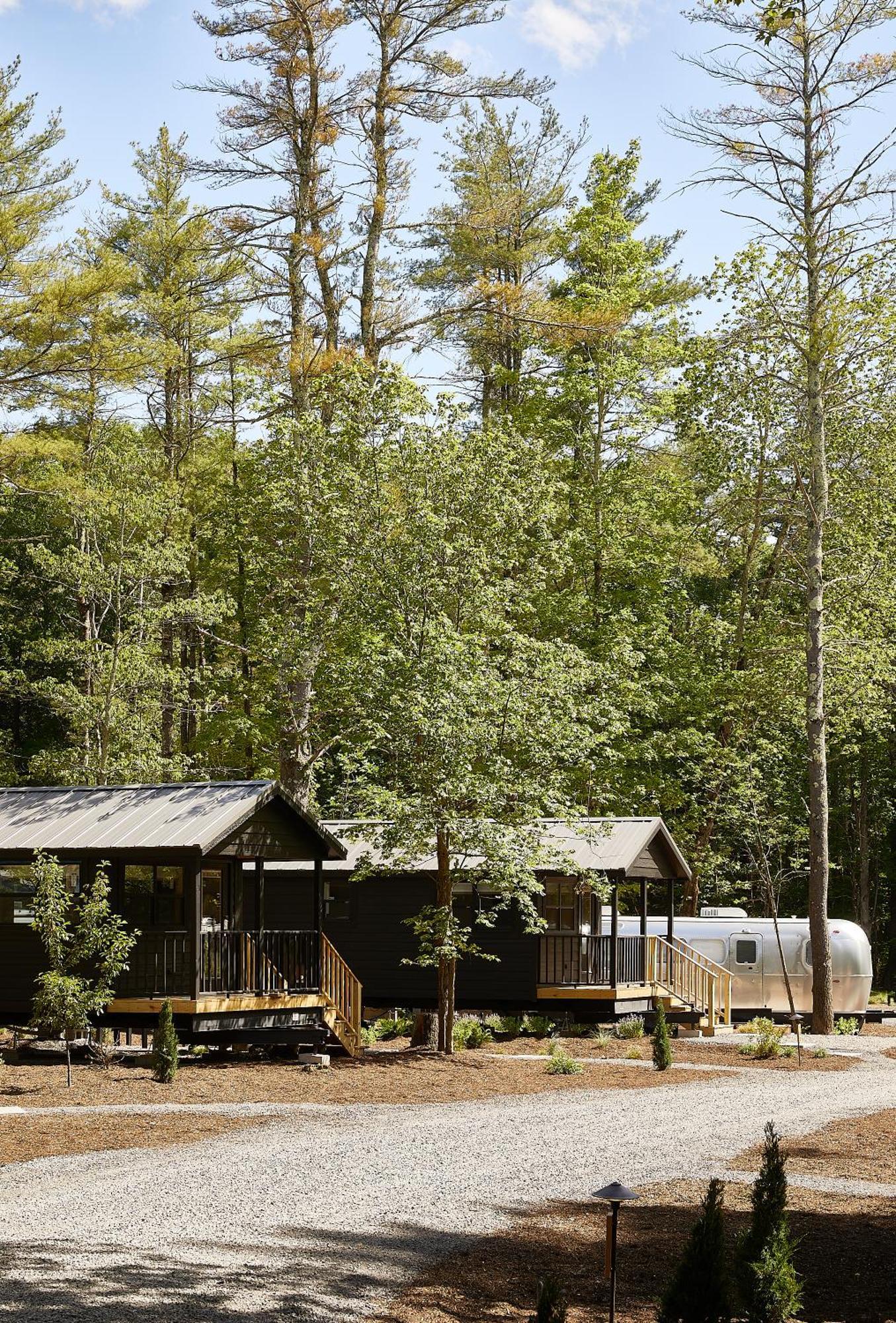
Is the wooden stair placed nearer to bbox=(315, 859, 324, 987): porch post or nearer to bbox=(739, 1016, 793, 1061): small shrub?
bbox=(739, 1016, 793, 1061): small shrub

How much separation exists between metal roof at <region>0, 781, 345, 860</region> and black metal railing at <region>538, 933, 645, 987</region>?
5443mm

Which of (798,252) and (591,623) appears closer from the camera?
(798,252)

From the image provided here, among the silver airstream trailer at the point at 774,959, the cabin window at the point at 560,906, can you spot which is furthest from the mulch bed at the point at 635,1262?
the silver airstream trailer at the point at 774,959

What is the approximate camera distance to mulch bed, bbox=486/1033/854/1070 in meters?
21.0

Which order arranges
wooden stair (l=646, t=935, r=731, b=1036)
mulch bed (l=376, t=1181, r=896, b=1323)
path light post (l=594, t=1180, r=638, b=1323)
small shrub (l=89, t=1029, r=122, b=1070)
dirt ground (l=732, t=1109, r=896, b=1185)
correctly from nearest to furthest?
path light post (l=594, t=1180, r=638, b=1323)
mulch bed (l=376, t=1181, r=896, b=1323)
dirt ground (l=732, t=1109, r=896, b=1185)
small shrub (l=89, t=1029, r=122, b=1070)
wooden stair (l=646, t=935, r=731, b=1036)

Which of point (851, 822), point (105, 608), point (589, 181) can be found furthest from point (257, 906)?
point (851, 822)

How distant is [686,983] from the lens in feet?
89.5

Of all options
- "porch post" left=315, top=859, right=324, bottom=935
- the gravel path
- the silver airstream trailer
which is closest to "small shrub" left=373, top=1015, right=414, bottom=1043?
"porch post" left=315, top=859, right=324, bottom=935

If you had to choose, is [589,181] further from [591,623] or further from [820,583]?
[820,583]

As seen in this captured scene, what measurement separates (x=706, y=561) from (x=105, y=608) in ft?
49.3

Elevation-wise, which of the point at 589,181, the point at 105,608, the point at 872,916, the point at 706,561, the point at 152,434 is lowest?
the point at 872,916

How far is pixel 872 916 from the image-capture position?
5403 cm

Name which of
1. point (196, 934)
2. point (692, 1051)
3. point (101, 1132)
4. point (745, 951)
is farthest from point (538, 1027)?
point (101, 1132)

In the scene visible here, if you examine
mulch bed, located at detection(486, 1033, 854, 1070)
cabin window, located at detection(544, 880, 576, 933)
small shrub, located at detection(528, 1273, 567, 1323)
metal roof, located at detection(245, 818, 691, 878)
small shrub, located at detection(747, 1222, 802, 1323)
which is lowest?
mulch bed, located at detection(486, 1033, 854, 1070)
